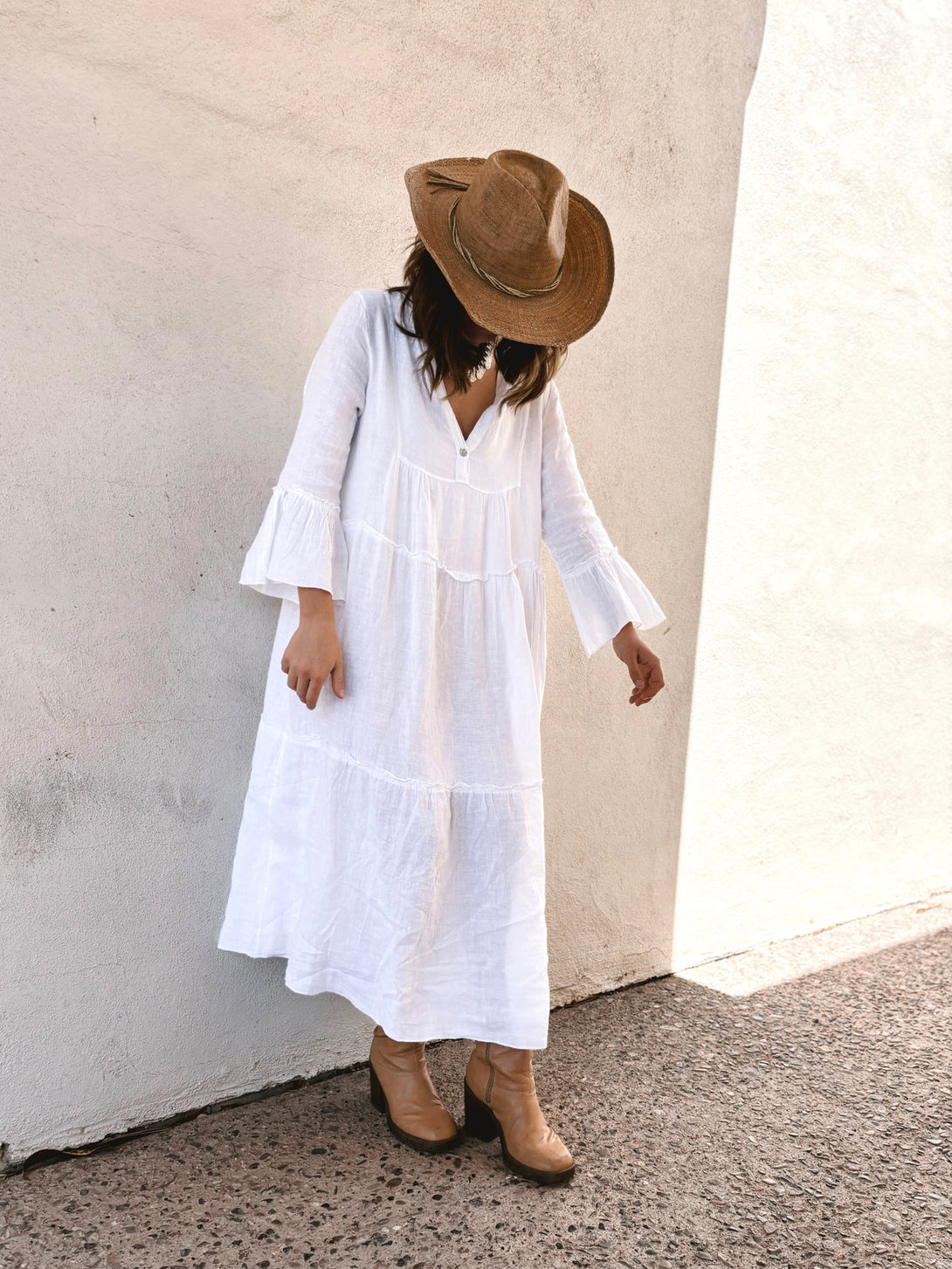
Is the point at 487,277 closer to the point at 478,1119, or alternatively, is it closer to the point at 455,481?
the point at 455,481

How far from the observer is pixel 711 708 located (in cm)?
326

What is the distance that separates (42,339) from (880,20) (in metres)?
3.05

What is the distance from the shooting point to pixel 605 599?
233 cm

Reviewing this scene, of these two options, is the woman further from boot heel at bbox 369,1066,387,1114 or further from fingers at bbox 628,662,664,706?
fingers at bbox 628,662,664,706

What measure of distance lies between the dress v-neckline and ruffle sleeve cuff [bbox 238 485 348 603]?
29 cm

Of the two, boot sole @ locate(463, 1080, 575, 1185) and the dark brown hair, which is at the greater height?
the dark brown hair

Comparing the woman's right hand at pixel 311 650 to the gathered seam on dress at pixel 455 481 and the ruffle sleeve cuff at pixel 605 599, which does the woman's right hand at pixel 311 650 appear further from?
the ruffle sleeve cuff at pixel 605 599

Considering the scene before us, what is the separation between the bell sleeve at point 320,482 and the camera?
6.36ft

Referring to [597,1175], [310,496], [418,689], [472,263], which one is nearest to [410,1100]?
[597,1175]

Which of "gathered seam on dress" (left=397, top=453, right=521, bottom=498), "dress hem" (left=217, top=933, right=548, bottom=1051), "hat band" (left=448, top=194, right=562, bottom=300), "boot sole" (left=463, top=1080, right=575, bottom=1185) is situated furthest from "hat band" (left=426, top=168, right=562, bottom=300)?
"boot sole" (left=463, top=1080, right=575, bottom=1185)

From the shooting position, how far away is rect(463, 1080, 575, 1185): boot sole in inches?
81.3

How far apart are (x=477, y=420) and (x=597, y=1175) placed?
1.53 metres

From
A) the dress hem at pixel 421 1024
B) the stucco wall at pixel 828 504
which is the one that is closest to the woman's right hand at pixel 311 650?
the dress hem at pixel 421 1024

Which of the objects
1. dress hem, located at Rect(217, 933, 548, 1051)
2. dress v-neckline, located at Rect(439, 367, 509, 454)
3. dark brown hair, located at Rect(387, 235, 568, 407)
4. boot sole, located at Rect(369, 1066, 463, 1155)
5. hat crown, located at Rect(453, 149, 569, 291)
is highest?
hat crown, located at Rect(453, 149, 569, 291)
